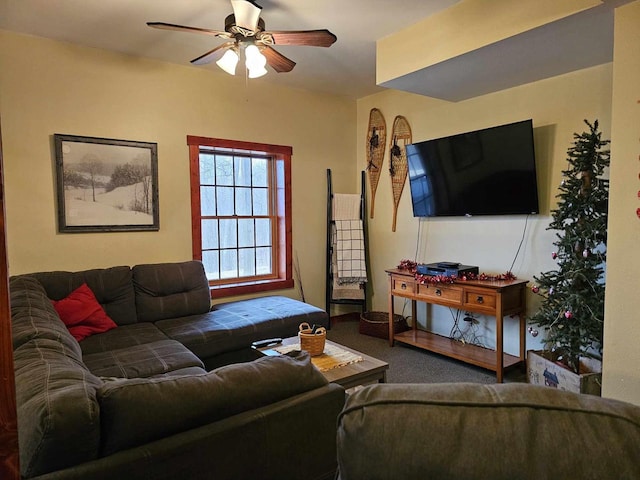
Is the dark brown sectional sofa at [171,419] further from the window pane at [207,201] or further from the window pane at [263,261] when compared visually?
the window pane at [263,261]

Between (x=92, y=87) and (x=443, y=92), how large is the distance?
3003 millimetres

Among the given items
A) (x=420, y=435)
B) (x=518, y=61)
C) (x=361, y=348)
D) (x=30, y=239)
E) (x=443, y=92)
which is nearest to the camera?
(x=420, y=435)

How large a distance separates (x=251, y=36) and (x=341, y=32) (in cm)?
88

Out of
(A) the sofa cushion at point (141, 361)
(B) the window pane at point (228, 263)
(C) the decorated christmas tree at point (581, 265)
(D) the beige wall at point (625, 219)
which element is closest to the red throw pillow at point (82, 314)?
(A) the sofa cushion at point (141, 361)

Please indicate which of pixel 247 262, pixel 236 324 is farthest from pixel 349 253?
pixel 236 324

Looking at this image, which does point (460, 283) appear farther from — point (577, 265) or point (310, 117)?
point (310, 117)

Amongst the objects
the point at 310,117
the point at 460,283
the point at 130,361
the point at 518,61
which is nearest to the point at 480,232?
the point at 460,283

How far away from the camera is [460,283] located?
135 inches

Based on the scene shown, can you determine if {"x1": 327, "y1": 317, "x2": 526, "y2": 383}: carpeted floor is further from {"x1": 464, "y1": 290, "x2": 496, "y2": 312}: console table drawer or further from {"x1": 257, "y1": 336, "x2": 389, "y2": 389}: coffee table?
{"x1": 257, "y1": 336, "x2": 389, "y2": 389}: coffee table

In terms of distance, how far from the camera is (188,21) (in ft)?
9.80

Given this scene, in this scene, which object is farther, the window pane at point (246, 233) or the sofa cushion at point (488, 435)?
the window pane at point (246, 233)

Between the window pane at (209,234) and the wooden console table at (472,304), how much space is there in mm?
1836

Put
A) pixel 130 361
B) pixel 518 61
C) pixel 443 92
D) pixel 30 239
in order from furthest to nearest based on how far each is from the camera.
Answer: pixel 443 92 → pixel 30 239 → pixel 518 61 → pixel 130 361

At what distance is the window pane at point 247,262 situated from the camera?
14.8 ft
